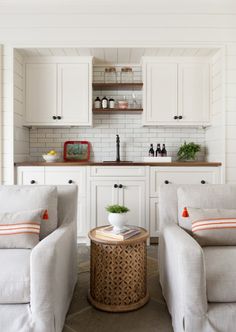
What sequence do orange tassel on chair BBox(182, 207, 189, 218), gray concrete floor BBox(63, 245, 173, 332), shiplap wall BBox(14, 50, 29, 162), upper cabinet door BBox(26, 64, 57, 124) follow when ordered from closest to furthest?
gray concrete floor BBox(63, 245, 173, 332) < orange tassel on chair BBox(182, 207, 189, 218) < shiplap wall BBox(14, 50, 29, 162) < upper cabinet door BBox(26, 64, 57, 124)

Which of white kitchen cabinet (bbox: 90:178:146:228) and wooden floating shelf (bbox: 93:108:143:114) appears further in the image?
wooden floating shelf (bbox: 93:108:143:114)

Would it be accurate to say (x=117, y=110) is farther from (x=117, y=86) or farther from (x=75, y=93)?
(x=75, y=93)

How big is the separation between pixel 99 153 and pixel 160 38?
1.72 m

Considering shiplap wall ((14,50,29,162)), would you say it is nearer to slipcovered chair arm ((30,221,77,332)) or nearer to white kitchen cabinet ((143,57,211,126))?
white kitchen cabinet ((143,57,211,126))

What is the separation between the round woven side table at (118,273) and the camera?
187 cm

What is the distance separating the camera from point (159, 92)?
3.68m

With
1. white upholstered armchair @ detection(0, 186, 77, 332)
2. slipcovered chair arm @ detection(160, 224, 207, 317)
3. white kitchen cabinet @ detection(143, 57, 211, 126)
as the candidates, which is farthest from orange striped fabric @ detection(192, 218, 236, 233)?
white kitchen cabinet @ detection(143, 57, 211, 126)

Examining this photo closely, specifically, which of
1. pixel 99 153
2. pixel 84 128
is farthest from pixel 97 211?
pixel 84 128

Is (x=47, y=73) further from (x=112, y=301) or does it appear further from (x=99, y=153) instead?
(x=112, y=301)

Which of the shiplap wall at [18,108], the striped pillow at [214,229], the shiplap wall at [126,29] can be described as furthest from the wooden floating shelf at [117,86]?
the striped pillow at [214,229]

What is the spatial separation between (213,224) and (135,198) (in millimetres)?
1542

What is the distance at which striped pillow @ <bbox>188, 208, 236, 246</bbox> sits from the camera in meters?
1.86

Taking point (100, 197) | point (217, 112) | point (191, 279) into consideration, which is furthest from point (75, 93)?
point (191, 279)

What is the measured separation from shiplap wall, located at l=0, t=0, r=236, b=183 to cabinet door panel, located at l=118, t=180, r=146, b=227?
42.2 inches
